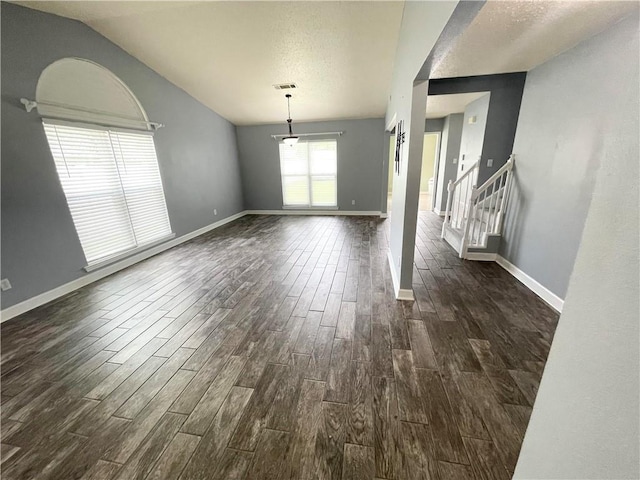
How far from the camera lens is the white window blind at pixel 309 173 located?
6.55m

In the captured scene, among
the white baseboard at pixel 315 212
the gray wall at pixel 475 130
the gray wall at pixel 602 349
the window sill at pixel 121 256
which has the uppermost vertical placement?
the gray wall at pixel 475 130

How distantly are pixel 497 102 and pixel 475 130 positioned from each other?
649 millimetres

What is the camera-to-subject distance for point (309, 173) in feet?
22.2

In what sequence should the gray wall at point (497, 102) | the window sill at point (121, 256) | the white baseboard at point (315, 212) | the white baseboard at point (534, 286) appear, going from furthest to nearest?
the white baseboard at point (315, 212) < the gray wall at point (497, 102) < the window sill at point (121, 256) < the white baseboard at point (534, 286)

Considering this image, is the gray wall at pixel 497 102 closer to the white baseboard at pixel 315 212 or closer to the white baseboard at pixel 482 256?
the white baseboard at pixel 482 256

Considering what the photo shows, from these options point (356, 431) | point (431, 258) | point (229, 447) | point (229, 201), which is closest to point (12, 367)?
point (229, 447)

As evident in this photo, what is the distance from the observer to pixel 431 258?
12.1 feet

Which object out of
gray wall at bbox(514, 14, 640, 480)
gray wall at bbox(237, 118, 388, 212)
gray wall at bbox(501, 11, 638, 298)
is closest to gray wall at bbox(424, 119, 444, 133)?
gray wall at bbox(237, 118, 388, 212)

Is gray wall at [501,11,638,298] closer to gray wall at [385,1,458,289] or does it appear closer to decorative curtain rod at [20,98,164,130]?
gray wall at [385,1,458,289]

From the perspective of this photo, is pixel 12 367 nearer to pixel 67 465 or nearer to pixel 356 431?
pixel 67 465

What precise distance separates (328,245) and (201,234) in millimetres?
2810

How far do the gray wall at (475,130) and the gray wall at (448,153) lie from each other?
1.02 metres

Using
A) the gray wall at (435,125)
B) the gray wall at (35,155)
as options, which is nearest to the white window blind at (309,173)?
the gray wall at (435,125)

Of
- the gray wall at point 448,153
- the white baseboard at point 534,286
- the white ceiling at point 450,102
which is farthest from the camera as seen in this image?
the gray wall at point 448,153
